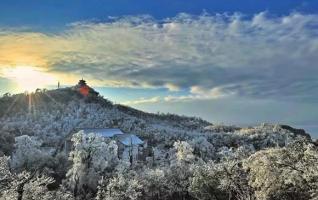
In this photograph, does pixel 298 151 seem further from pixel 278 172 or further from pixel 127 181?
pixel 127 181

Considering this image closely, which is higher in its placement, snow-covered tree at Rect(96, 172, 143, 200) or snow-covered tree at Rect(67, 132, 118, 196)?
snow-covered tree at Rect(67, 132, 118, 196)

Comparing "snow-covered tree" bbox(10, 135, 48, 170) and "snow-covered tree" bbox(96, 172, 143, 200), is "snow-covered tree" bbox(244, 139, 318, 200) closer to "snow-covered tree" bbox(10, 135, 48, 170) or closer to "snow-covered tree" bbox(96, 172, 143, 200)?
"snow-covered tree" bbox(96, 172, 143, 200)

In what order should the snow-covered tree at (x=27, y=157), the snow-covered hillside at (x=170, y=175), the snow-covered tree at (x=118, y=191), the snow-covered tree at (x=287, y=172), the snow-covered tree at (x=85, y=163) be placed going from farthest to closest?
the snow-covered tree at (x=27, y=157) < the snow-covered tree at (x=85, y=163) < the snow-covered tree at (x=118, y=191) < the snow-covered hillside at (x=170, y=175) < the snow-covered tree at (x=287, y=172)

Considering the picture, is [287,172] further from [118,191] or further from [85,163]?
[85,163]

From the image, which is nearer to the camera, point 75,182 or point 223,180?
point 223,180

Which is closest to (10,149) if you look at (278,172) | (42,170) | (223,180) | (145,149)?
(42,170)

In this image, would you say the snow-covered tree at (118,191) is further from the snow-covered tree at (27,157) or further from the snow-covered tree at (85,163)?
the snow-covered tree at (27,157)

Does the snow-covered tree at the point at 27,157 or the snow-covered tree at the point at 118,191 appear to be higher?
the snow-covered tree at the point at 27,157

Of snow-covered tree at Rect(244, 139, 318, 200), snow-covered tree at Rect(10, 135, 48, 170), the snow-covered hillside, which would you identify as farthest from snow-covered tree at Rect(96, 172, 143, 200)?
snow-covered tree at Rect(10, 135, 48, 170)

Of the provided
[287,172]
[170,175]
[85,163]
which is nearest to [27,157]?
[85,163]

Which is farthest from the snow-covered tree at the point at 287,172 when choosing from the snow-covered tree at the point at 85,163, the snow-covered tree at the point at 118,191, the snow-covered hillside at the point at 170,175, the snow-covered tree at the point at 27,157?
the snow-covered tree at the point at 27,157

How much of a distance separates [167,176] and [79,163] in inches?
719

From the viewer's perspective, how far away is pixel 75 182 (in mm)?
102875

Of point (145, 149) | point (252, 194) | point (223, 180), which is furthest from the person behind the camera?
point (145, 149)
